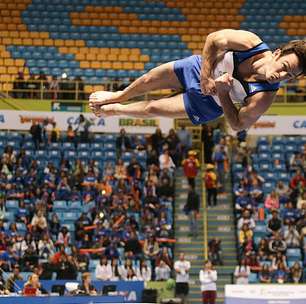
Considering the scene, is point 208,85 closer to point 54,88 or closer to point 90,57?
point 54,88

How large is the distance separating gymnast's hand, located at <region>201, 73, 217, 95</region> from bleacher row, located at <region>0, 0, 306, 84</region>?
2017 cm

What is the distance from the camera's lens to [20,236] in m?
19.9

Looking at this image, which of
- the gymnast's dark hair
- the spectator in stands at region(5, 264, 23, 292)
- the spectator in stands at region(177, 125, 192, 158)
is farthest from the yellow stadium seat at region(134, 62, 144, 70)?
the gymnast's dark hair

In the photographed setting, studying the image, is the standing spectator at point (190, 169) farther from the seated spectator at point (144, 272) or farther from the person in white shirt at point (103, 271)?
the person in white shirt at point (103, 271)

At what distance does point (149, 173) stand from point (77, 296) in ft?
26.9

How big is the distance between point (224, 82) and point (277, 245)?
1343 cm

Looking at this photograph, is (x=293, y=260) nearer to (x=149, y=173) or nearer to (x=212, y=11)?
(x=149, y=173)

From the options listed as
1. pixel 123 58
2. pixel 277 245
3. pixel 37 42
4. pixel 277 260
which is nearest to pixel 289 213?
pixel 277 245

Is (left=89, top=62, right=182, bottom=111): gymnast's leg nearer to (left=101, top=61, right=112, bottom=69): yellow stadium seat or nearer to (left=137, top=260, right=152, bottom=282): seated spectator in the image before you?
(left=137, top=260, right=152, bottom=282): seated spectator

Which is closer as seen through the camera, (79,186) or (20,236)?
(20,236)

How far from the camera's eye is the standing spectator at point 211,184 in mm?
22750

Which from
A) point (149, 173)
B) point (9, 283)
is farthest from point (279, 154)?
point (9, 283)

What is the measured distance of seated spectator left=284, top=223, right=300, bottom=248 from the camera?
66.3 ft

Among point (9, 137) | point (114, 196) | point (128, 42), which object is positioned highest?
point (128, 42)
